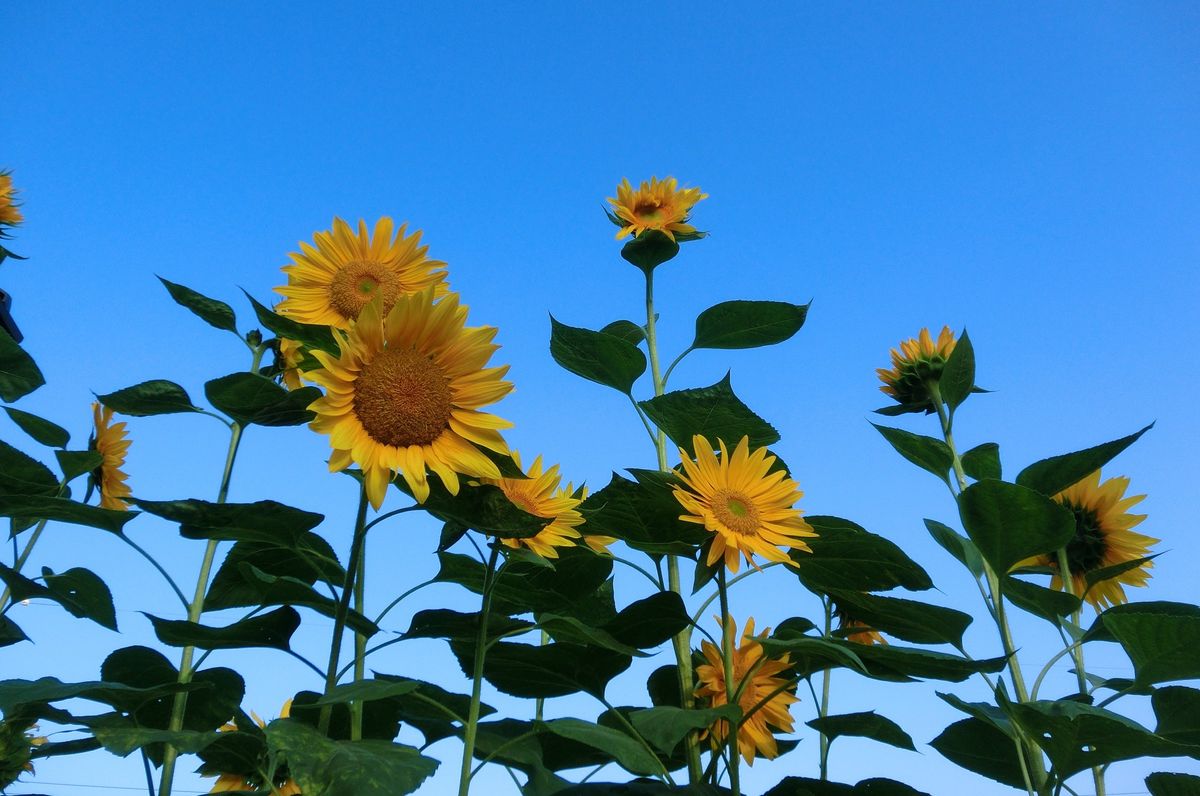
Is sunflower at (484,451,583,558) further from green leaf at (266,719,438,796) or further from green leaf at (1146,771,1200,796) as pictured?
green leaf at (1146,771,1200,796)

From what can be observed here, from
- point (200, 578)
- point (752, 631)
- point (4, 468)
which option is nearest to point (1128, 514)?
point (752, 631)

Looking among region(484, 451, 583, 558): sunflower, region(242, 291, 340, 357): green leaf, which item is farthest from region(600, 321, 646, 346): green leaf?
region(242, 291, 340, 357): green leaf

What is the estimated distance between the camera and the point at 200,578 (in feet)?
5.08

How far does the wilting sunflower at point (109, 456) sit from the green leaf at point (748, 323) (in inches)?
45.1

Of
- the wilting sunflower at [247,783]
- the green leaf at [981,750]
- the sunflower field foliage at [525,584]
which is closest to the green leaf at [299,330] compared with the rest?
the sunflower field foliage at [525,584]

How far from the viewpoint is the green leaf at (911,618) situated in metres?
1.43

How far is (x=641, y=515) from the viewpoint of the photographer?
59.4 inches

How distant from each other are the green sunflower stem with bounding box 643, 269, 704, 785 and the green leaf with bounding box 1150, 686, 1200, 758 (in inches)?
26.7

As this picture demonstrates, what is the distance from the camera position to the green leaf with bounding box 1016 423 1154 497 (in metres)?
1.52

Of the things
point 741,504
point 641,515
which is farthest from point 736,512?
point 641,515

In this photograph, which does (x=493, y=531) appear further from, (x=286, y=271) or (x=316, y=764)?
(x=286, y=271)

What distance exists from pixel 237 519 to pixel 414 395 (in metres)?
0.26

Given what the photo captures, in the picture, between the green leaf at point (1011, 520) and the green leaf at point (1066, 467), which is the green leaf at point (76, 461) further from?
the green leaf at point (1066, 467)

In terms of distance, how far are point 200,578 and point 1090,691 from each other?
143cm
